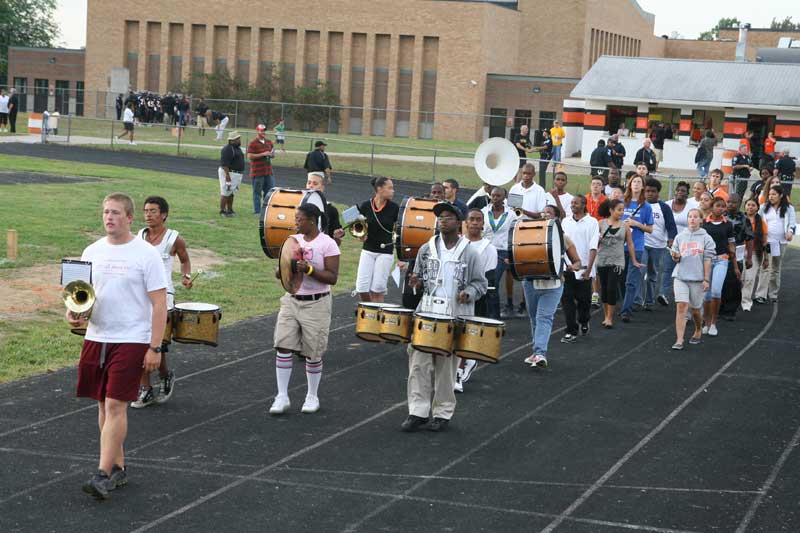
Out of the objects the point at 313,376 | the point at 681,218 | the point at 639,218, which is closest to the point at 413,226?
the point at 313,376

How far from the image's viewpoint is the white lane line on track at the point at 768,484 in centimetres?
735

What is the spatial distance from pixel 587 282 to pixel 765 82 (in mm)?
35884

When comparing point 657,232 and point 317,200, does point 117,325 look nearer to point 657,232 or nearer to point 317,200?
point 317,200

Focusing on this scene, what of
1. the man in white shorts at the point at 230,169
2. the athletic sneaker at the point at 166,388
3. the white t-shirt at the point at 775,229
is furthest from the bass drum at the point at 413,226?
the man in white shorts at the point at 230,169

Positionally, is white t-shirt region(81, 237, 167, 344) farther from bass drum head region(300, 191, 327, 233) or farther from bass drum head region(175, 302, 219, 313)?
bass drum head region(300, 191, 327, 233)

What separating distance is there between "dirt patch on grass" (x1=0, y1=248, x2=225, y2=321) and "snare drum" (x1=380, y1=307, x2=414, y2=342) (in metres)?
5.71

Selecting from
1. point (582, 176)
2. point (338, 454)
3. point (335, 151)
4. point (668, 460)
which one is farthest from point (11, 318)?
point (335, 151)

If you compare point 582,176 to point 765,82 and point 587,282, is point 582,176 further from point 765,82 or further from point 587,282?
point 587,282

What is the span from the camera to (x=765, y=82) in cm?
4619

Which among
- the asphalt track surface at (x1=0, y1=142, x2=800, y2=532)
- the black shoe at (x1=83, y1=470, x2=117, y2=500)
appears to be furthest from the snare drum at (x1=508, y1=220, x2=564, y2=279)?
the black shoe at (x1=83, y1=470, x2=117, y2=500)

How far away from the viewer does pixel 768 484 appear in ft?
27.0

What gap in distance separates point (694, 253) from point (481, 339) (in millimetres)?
5125

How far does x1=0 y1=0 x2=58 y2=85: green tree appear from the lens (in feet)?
307

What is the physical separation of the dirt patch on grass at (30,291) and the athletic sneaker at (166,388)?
Answer: 404 centimetres
